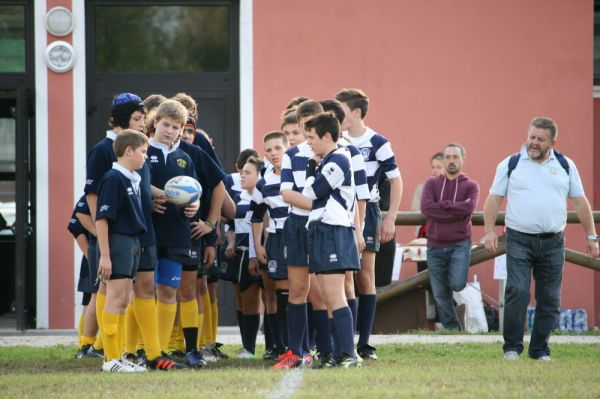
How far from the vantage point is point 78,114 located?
13.8 meters

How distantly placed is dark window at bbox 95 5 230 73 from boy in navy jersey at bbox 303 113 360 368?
5999 millimetres

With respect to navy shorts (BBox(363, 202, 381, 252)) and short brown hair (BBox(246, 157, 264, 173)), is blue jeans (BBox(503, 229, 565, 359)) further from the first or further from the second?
short brown hair (BBox(246, 157, 264, 173))

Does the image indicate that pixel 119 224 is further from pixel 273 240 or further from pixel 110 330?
pixel 273 240

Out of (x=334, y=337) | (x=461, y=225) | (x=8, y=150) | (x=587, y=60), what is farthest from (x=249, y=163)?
(x=8, y=150)

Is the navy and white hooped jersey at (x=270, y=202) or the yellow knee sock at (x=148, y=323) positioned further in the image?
the navy and white hooped jersey at (x=270, y=202)

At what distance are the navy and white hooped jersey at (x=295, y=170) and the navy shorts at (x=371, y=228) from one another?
0.82 meters

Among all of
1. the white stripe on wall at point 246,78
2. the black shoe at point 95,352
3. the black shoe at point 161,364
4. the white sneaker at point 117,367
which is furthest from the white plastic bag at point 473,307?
the white sneaker at point 117,367

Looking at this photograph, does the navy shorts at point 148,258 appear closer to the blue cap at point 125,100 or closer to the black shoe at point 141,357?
the black shoe at point 141,357

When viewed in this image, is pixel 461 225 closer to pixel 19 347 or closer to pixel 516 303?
pixel 516 303

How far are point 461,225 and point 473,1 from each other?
2951 mm

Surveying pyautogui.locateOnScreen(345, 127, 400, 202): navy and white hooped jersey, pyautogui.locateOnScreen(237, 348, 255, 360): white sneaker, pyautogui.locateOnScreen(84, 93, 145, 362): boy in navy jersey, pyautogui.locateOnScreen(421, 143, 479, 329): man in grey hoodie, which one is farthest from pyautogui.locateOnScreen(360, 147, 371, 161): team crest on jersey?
pyautogui.locateOnScreen(421, 143, 479, 329): man in grey hoodie

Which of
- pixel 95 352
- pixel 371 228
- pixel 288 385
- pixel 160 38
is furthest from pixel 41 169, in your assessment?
pixel 288 385

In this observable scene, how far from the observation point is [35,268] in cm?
1386

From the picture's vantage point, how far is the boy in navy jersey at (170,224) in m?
8.59
